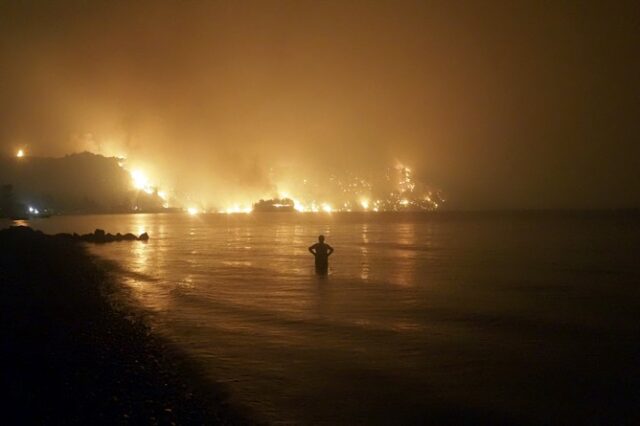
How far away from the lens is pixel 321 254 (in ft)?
91.1

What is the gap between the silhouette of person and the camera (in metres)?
26.6

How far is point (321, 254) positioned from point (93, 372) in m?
18.0

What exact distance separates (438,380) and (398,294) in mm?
13105

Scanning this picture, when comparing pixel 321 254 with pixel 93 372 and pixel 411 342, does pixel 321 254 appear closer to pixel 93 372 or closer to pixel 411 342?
pixel 411 342

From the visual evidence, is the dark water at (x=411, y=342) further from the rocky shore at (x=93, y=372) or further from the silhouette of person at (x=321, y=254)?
the rocky shore at (x=93, y=372)

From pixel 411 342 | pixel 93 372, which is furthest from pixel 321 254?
pixel 93 372

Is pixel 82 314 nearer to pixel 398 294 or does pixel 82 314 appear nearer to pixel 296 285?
pixel 296 285

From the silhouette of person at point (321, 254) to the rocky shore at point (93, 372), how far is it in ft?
36.0

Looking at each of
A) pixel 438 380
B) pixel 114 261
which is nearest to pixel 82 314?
pixel 438 380

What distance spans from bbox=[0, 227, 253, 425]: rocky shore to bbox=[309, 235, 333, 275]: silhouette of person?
11.0 m

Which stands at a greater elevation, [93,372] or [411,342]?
[93,372]

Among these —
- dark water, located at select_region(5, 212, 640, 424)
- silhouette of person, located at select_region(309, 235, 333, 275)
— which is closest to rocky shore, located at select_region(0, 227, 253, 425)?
dark water, located at select_region(5, 212, 640, 424)

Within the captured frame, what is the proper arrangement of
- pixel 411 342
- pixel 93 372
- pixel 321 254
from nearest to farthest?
pixel 93 372 < pixel 411 342 < pixel 321 254

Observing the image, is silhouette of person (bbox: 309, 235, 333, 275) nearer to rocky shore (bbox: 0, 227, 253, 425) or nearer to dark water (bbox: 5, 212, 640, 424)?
dark water (bbox: 5, 212, 640, 424)
